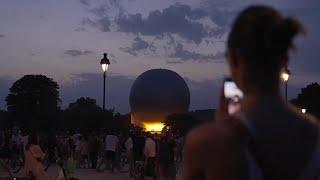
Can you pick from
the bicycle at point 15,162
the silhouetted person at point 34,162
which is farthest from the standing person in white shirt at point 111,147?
the silhouetted person at point 34,162

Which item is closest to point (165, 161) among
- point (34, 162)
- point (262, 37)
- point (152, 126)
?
point (34, 162)

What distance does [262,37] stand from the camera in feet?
8.87

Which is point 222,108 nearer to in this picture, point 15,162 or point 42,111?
point 15,162

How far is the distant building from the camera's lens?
84.6 m

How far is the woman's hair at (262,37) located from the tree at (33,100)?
110 m

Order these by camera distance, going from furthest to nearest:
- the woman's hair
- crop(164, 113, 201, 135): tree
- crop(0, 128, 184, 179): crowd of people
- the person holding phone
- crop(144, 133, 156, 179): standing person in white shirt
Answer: crop(164, 113, 201, 135): tree, crop(144, 133, 156, 179): standing person in white shirt, crop(0, 128, 184, 179): crowd of people, the woman's hair, the person holding phone

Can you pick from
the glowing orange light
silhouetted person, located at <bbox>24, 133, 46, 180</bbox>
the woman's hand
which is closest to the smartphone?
the woman's hand

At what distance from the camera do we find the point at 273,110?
2740 mm

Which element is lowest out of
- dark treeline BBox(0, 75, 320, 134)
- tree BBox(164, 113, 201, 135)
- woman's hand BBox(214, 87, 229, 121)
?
woman's hand BBox(214, 87, 229, 121)

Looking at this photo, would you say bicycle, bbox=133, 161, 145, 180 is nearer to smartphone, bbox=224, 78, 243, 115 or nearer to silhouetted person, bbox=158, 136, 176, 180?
silhouetted person, bbox=158, 136, 176, 180

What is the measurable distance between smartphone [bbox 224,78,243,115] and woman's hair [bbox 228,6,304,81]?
0.18 metres

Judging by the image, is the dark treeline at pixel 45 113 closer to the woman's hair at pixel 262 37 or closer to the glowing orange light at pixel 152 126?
the glowing orange light at pixel 152 126

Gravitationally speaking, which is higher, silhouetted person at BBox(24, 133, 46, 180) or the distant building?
the distant building

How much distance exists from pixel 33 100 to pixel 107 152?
298 feet
